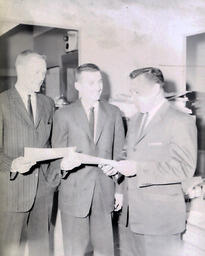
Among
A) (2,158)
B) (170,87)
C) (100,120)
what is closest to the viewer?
(2,158)

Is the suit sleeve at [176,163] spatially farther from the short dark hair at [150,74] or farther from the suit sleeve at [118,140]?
the short dark hair at [150,74]

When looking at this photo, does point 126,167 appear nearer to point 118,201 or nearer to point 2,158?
point 118,201

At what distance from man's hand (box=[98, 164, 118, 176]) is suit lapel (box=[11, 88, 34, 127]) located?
1.10ft

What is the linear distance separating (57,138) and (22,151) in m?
0.15

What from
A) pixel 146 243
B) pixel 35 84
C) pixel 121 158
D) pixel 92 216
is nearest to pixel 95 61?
pixel 35 84

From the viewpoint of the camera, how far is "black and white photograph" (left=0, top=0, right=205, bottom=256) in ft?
4.21

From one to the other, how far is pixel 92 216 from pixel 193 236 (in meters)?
0.50

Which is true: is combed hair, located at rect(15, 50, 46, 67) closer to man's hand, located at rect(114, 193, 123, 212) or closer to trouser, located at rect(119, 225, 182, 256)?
man's hand, located at rect(114, 193, 123, 212)

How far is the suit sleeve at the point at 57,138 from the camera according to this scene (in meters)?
1.32

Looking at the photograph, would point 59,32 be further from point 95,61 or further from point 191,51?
point 191,51

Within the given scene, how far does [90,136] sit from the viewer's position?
53.1 inches

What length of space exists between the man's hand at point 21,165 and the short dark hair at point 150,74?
572 millimetres

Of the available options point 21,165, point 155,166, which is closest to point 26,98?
point 21,165

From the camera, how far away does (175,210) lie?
139cm
